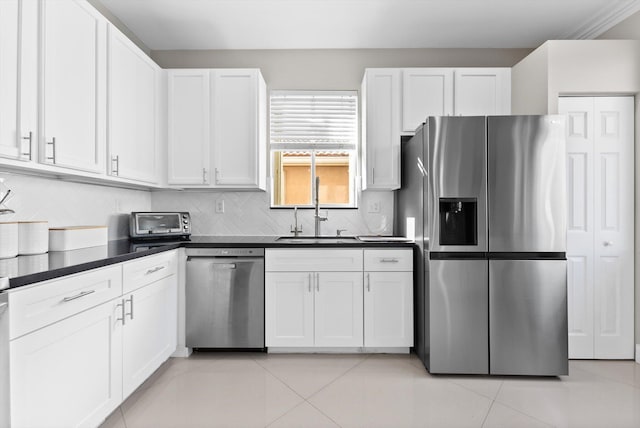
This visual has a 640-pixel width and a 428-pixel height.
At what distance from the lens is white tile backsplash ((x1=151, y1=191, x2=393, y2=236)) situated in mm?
3451

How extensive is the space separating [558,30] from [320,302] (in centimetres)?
324

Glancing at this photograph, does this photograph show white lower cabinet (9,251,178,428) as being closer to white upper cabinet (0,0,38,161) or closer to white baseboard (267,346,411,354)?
white upper cabinet (0,0,38,161)

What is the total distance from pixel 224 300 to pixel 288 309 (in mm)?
511

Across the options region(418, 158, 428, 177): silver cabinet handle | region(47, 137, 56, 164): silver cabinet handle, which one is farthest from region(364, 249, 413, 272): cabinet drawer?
region(47, 137, 56, 164): silver cabinet handle

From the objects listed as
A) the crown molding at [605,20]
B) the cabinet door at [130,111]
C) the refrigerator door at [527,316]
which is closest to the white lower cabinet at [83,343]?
the cabinet door at [130,111]

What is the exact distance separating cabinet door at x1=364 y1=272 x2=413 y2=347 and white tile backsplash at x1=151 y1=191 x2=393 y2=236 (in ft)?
2.64

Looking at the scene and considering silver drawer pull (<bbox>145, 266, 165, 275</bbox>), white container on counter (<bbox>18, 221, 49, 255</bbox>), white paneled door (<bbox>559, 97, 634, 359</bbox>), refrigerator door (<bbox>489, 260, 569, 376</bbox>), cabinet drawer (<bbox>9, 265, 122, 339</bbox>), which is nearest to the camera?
cabinet drawer (<bbox>9, 265, 122, 339</bbox>)

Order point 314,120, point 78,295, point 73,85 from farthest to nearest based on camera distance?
point 314,120, point 73,85, point 78,295

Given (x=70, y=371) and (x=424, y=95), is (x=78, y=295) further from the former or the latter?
(x=424, y=95)

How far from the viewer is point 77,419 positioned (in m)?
1.55

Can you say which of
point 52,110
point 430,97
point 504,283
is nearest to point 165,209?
point 52,110

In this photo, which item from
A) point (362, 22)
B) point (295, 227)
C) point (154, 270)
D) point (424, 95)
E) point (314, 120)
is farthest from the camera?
point (314, 120)

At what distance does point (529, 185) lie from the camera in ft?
7.97

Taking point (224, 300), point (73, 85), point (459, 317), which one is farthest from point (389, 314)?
point (73, 85)
